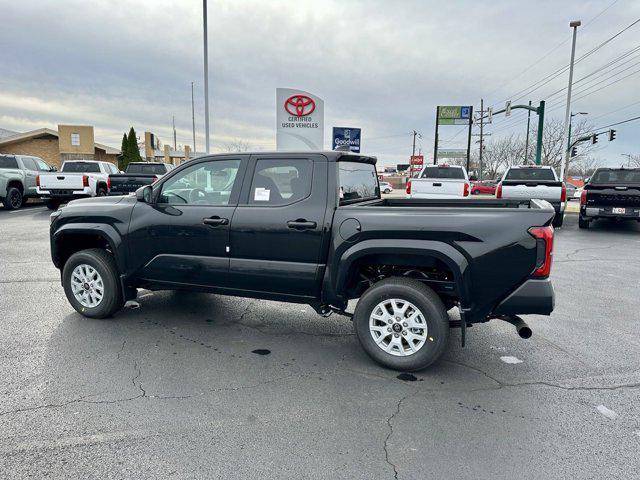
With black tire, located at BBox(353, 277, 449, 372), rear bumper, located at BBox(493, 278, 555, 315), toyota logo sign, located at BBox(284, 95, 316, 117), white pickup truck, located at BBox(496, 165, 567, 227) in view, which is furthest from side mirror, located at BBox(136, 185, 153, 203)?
toyota logo sign, located at BBox(284, 95, 316, 117)

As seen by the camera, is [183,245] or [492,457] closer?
[492,457]

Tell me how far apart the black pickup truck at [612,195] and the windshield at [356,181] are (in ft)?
32.9

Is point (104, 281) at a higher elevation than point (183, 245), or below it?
below

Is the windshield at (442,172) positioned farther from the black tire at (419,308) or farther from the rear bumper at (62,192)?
the rear bumper at (62,192)

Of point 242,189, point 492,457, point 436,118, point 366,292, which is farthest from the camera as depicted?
point 436,118

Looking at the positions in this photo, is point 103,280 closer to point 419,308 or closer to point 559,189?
point 419,308

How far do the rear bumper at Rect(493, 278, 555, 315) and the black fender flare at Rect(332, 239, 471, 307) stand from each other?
34 cm

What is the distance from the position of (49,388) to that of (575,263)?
8.65 metres

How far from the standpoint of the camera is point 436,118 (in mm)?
38094

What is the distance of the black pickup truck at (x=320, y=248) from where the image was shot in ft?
11.4

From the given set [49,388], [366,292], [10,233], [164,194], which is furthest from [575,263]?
[10,233]

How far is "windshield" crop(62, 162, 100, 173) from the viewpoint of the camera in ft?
56.4

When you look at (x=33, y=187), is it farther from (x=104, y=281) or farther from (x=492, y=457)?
(x=492, y=457)

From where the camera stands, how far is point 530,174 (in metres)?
13.6
